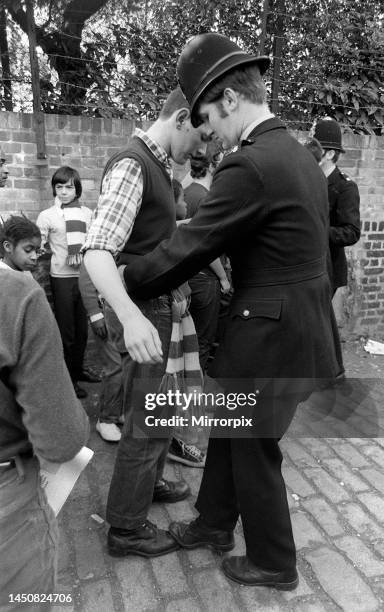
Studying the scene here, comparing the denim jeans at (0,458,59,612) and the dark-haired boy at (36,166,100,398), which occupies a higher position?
the dark-haired boy at (36,166,100,398)

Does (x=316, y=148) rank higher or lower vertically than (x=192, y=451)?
higher

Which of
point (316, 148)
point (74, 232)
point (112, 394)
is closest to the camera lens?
point (112, 394)

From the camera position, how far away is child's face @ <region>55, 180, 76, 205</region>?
13.3 ft

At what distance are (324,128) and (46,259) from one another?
255 cm

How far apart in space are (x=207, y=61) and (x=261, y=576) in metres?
2.13

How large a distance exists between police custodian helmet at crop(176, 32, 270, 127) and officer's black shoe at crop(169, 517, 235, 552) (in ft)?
6.20

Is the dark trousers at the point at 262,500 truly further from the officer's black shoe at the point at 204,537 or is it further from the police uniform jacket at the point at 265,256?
the police uniform jacket at the point at 265,256

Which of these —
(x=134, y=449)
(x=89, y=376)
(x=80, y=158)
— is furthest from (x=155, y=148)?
(x=89, y=376)

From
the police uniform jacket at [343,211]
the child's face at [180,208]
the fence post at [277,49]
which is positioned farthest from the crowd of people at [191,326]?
A: the fence post at [277,49]

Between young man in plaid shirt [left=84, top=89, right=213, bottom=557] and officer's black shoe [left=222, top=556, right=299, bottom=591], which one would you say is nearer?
young man in plaid shirt [left=84, top=89, right=213, bottom=557]

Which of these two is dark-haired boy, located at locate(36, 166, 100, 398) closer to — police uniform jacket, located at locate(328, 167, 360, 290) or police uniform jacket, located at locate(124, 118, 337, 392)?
police uniform jacket, located at locate(328, 167, 360, 290)

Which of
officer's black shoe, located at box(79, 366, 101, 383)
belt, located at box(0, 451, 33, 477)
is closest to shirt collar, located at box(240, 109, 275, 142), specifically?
belt, located at box(0, 451, 33, 477)

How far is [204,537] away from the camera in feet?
8.05

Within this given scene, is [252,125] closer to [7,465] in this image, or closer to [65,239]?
[7,465]
